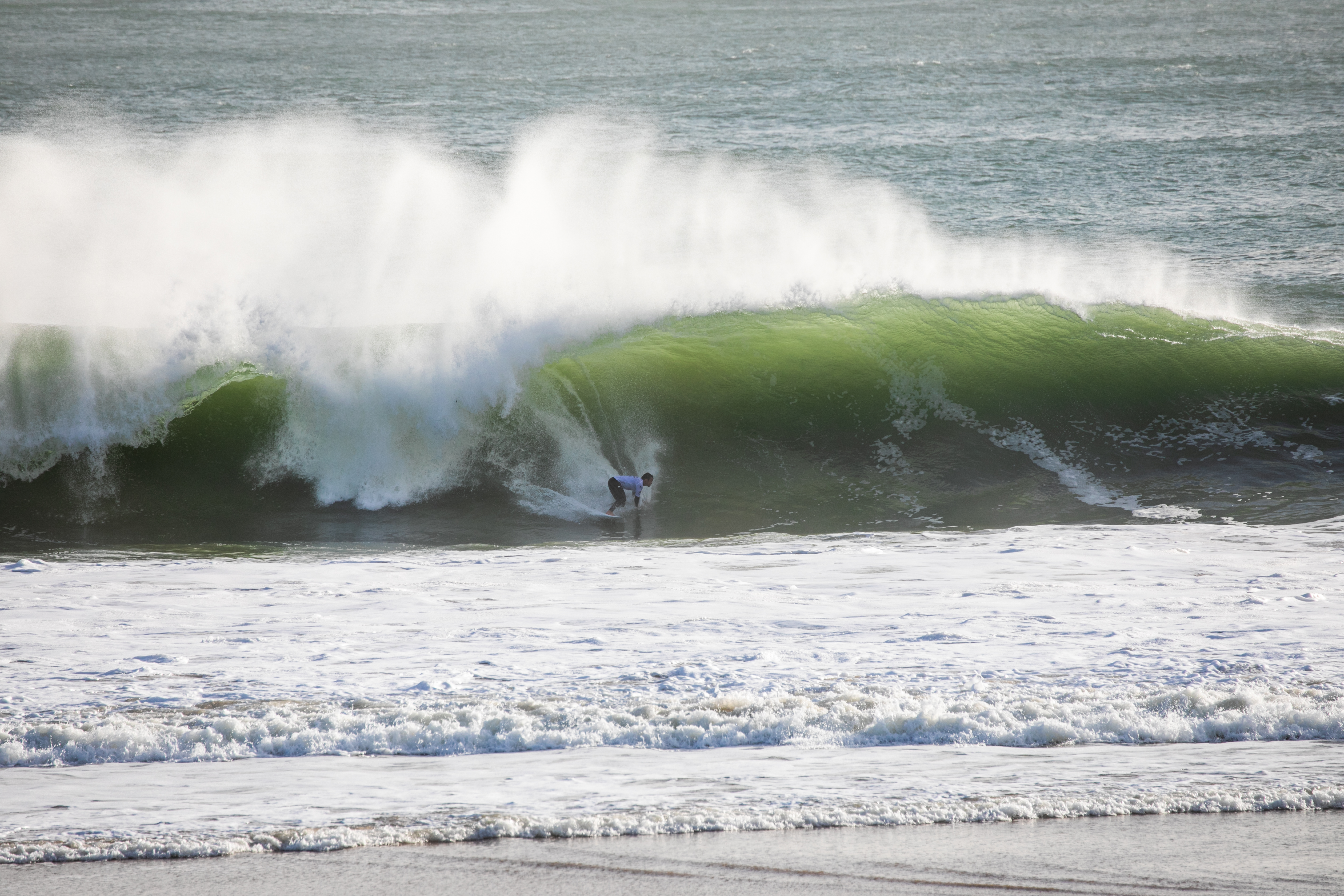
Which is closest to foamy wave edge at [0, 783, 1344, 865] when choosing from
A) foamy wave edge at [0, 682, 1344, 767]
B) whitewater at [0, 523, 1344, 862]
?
whitewater at [0, 523, 1344, 862]

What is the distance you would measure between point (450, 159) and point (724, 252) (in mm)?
14709

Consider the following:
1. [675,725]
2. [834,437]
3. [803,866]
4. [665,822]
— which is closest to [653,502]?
[834,437]

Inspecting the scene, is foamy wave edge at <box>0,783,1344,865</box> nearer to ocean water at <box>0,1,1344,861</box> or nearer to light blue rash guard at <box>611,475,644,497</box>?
ocean water at <box>0,1,1344,861</box>

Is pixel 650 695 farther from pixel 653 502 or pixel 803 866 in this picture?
pixel 653 502

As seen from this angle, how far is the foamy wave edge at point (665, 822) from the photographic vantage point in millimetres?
3502

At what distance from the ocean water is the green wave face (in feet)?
0.18

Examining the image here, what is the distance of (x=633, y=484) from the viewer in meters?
9.27

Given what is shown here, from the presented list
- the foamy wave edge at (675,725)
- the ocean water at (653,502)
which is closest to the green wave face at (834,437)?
the ocean water at (653,502)

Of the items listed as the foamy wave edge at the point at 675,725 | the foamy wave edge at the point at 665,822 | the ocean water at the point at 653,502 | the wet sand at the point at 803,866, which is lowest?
the wet sand at the point at 803,866

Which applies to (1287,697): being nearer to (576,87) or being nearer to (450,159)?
(450,159)

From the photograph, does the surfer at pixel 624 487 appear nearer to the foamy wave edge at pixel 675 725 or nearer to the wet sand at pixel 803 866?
the foamy wave edge at pixel 675 725

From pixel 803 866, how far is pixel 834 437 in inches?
300

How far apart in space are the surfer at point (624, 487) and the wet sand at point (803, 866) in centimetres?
558

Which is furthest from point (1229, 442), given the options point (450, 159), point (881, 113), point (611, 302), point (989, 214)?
point (881, 113)
